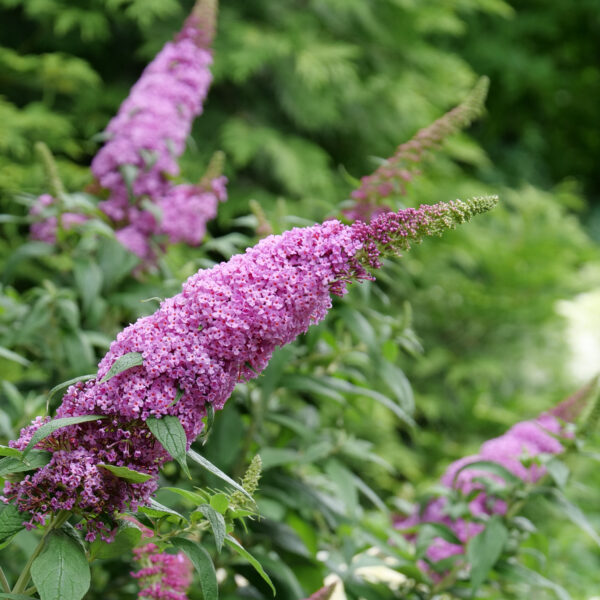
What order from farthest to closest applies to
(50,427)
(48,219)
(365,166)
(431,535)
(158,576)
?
(365,166) < (48,219) < (431,535) < (158,576) < (50,427)

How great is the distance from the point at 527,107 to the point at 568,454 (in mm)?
8720

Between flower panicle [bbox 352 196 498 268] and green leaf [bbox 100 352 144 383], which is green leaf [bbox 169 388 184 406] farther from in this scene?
flower panicle [bbox 352 196 498 268]

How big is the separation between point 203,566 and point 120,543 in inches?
7.1

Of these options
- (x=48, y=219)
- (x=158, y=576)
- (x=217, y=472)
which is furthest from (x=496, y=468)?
(x=48, y=219)

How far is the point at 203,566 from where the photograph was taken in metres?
1.43

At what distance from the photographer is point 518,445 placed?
249cm

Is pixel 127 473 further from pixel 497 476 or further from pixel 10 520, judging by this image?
pixel 497 476

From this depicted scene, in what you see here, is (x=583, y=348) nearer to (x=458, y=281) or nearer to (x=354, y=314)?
(x=458, y=281)

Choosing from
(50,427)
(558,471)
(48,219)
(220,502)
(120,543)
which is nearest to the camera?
(50,427)

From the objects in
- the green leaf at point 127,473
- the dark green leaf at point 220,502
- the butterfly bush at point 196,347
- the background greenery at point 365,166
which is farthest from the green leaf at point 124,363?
the background greenery at point 365,166

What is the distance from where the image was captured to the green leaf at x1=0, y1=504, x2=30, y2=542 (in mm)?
1358

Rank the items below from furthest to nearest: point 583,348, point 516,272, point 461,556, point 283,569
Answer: point 583,348 → point 516,272 → point 461,556 → point 283,569

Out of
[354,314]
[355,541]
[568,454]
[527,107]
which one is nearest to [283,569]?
[355,541]

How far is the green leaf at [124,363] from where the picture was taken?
129 cm
